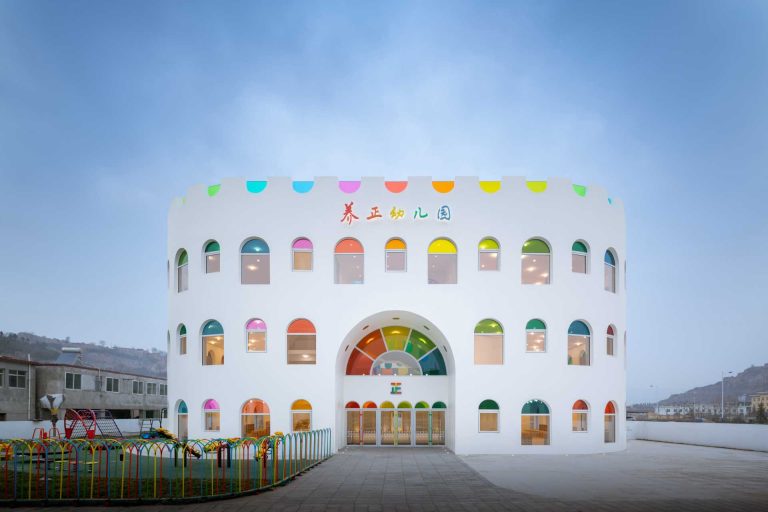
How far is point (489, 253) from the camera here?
83.4 ft

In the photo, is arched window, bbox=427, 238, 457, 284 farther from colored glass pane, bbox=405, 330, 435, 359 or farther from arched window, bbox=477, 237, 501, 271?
colored glass pane, bbox=405, 330, 435, 359

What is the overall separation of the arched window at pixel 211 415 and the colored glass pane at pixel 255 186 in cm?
822

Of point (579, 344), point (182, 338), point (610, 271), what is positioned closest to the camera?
point (579, 344)

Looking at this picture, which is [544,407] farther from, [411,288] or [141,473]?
[141,473]

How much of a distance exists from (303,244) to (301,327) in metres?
3.19

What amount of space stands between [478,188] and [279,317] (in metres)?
9.11

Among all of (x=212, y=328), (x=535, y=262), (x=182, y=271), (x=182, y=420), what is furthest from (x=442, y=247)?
(x=182, y=420)

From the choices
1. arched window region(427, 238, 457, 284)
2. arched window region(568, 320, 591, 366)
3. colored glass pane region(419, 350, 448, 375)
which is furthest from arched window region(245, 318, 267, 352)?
arched window region(568, 320, 591, 366)

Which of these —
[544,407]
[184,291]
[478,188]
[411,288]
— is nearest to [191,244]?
[184,291]

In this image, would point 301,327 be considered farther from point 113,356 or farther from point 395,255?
point 113,356

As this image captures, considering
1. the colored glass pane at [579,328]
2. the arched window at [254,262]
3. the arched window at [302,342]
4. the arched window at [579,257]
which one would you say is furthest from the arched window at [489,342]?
the arched window at [254,262]

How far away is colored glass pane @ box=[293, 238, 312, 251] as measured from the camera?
83.5ft

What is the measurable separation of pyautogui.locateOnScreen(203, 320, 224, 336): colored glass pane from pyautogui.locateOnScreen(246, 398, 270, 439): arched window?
3024mm

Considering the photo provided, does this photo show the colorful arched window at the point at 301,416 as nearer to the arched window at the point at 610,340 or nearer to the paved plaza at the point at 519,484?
the paved plaza at the point at 519,484
